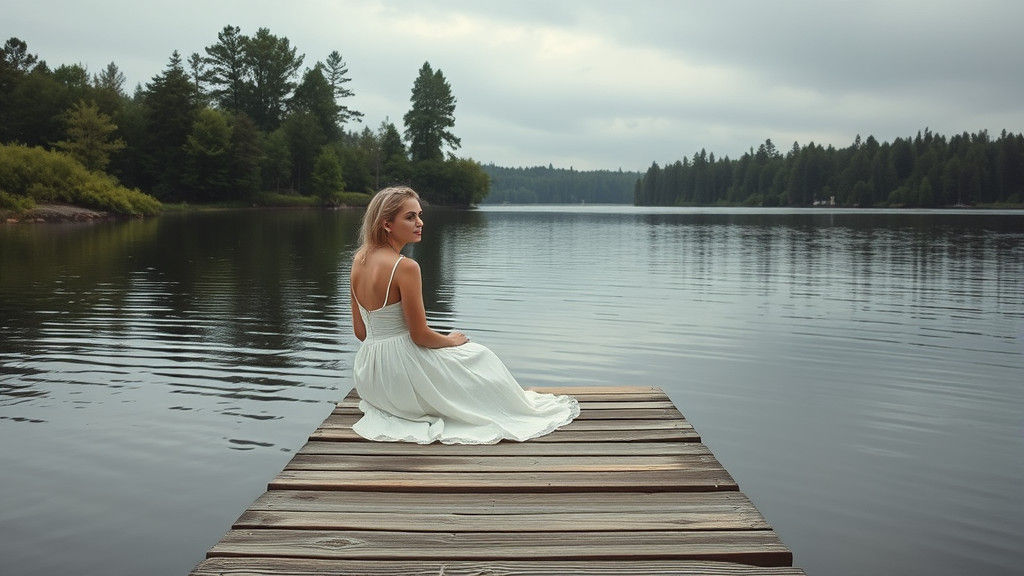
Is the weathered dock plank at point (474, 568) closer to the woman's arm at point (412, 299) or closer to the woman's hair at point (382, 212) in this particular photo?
the woman's arm at point (412, 299)

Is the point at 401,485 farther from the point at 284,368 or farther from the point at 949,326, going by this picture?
the point at 949,326

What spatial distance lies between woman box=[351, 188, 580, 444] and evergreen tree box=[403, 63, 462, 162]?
9209cm

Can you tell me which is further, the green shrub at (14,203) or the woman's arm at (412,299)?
the green shrub at (14,203)

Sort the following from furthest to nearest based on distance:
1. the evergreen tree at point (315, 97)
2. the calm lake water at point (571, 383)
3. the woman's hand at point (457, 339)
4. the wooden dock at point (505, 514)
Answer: the evergreen tree at point (315, 97) → the woman's hand at point (457, 339) → the calm lake water at point (571, 383) → the wooden dock at point (505, 514)

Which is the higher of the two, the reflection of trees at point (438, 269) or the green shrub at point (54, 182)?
the green shrub at point (54, 182)

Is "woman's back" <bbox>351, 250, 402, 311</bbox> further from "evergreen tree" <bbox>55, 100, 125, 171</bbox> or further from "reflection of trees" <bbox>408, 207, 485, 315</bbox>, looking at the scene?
"evergreen tree" <bbox>55, 100, 125, 171</bbox>

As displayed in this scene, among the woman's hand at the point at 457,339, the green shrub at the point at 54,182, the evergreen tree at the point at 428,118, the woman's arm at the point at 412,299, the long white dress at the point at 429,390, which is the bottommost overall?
the long white dress at the point at 429,390

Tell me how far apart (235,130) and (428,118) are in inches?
1186

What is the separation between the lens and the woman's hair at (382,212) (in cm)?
500

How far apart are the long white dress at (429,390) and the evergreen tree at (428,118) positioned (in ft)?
302

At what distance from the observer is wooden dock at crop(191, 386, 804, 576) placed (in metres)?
3.20

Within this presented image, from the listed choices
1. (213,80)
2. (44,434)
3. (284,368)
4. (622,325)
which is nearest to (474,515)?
(44,434)

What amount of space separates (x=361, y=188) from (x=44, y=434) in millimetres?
85848

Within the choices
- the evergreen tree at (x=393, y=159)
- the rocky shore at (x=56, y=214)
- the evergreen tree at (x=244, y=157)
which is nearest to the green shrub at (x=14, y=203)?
the rocky shore at (x=56, y=214)
